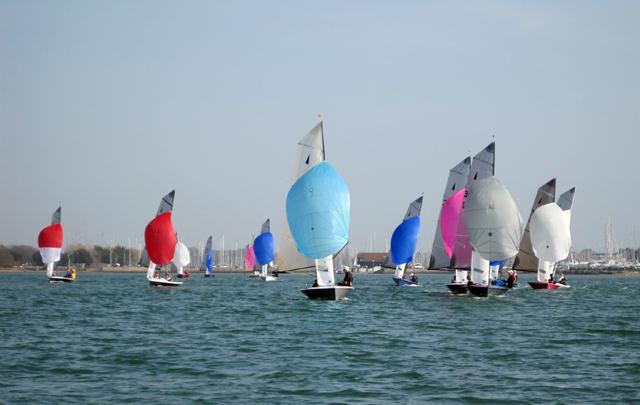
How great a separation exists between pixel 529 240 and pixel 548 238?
172 inches

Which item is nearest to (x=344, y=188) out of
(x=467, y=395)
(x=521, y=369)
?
(x=521, y=369)

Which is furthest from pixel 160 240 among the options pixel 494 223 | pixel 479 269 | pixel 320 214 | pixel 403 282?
pixel 494 223

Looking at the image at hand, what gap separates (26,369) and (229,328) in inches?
528

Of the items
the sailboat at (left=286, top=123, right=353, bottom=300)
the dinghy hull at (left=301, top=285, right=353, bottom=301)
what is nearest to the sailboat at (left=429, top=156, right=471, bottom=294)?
the dinghy hull at (left=301, top=285, right=353, bottom=301)

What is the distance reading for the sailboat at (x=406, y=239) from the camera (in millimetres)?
92000

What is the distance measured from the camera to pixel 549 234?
75.4 m

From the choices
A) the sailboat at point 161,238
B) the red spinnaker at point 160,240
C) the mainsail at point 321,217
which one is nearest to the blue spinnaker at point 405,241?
the sailboat at point 161,238

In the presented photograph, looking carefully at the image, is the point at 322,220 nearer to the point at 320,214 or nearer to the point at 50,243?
the point at 320,214

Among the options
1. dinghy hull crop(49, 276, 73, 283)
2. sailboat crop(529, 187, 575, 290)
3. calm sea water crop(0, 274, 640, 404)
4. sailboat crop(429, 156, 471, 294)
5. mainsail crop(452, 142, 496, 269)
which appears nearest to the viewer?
calm sea water crop(0, 274, 640, 404)

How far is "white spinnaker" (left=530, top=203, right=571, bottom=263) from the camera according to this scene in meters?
75.4

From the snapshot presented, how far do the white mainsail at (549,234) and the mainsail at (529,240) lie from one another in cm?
298

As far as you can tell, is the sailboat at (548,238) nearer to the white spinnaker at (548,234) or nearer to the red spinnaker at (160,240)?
the white spinnaker at (548,234)

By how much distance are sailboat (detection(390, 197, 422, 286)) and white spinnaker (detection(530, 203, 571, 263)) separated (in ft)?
59.5

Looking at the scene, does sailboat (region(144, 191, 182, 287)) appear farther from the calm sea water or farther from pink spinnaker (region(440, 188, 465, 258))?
the calm sea water
